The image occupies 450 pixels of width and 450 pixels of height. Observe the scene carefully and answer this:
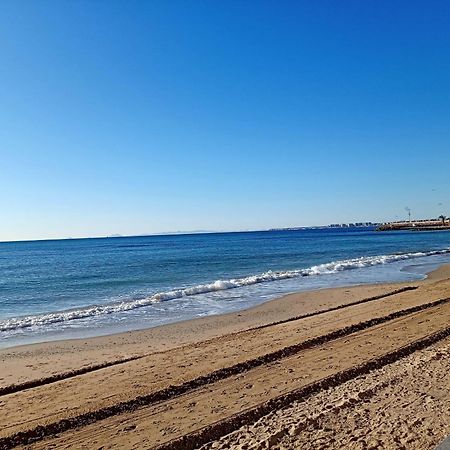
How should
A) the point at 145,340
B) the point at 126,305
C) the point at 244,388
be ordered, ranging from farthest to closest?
the point at 126,305 < the point at 145,340 < the point at 244,388

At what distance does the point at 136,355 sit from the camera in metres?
8.88

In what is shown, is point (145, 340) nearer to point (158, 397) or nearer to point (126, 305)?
point (158, 397)

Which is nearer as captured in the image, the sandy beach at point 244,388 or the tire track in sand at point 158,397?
the sandy beach at point 244,388

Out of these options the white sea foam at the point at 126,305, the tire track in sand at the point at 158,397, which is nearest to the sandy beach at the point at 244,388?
the tire track in sand at the point at 158,397

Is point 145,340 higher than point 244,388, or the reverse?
point 244,388

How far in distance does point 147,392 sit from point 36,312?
12099mm

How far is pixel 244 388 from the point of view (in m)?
6.16

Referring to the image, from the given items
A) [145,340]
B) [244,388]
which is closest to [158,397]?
[244,388]

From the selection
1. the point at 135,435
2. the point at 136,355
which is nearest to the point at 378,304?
the point at 136,355

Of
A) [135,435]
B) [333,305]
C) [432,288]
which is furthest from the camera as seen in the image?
[432,288]

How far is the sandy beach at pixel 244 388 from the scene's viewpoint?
15.7 feet

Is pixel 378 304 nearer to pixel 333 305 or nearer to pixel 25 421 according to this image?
pixel 333 305

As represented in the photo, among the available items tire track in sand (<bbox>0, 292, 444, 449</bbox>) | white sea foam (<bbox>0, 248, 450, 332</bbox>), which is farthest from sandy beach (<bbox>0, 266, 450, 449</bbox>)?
white sea foam (<bbox>0, 248, 450, 332</bbox>)

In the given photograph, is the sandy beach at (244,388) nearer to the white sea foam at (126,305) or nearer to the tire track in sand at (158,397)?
the tire track in sand at (158,397)
